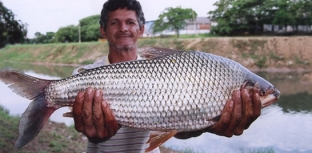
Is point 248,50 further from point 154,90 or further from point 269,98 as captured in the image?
point 154,90

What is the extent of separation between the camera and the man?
87.3 inches

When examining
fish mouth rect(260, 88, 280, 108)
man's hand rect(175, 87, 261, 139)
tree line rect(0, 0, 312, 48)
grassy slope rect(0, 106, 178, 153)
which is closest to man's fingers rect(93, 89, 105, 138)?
man's hand rect(175, 87, 261, 139)

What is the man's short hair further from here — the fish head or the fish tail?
the fish head

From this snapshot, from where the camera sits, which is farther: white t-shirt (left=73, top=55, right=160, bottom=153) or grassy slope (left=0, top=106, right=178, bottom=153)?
grassy slope (left=0, top=106, right=178, bottom=153)

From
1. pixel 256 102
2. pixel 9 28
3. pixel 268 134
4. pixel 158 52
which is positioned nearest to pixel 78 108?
pixel 158 52

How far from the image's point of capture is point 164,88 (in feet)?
7.19

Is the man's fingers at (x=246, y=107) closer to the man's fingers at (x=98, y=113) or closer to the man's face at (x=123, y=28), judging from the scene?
the man's fingers at (x=98, y=113)

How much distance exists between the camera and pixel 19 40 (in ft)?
42.4

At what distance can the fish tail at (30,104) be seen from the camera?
85.7 inches

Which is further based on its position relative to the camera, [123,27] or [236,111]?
[123,27]

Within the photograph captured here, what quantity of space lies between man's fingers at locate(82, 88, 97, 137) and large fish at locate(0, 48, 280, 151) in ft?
0.24

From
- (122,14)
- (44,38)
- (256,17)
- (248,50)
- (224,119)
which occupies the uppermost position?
(256,17)

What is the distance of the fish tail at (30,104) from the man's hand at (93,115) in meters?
0.20

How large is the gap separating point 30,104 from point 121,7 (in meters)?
1.09
